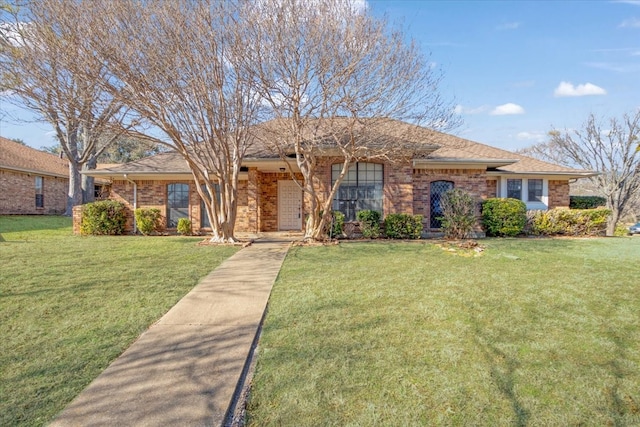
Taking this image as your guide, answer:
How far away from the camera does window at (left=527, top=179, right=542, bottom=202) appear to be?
48.9ft

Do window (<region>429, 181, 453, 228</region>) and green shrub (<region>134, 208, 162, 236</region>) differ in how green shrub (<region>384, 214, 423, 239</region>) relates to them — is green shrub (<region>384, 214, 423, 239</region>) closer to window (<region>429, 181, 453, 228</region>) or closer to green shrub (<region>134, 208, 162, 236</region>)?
window (<region>429, 181, 453, 228</region>)

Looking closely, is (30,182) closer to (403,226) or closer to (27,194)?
(27,194)

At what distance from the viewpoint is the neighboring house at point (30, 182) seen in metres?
19.6

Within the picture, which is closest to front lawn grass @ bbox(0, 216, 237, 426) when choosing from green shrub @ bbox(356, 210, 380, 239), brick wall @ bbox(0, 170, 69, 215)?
green shrub @ bbox(356, 210, 380, 239)

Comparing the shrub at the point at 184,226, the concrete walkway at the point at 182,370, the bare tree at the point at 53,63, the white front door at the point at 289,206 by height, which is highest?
the bare tree at the point at 53,63

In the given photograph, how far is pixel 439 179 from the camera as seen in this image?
1300 cm

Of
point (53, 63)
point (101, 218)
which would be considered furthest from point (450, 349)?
point (101, 218)

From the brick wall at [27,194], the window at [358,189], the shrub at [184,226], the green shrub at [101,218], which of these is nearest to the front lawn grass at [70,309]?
the green shrub at [101,218]

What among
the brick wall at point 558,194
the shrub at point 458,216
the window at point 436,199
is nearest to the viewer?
the shrub at point 458,216

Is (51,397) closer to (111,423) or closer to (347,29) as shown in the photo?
(111,423)

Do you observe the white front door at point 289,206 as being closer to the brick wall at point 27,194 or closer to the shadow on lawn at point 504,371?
the shadow on lawn at point 504,371

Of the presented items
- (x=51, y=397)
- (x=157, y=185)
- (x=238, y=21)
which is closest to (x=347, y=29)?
(x=238, y=21)

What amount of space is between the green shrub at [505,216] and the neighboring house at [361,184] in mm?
1003

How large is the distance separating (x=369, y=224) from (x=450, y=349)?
822 centimetres
